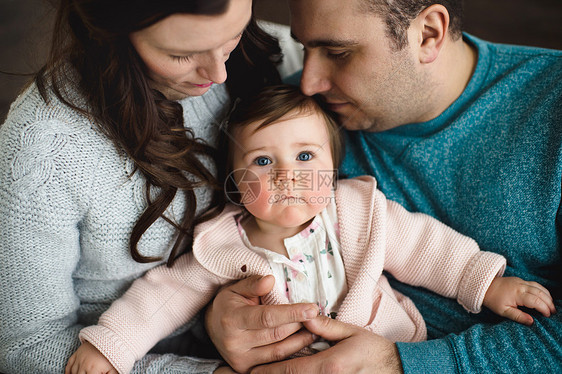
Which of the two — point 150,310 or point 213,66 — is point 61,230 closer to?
point 150,310

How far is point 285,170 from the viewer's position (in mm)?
1198

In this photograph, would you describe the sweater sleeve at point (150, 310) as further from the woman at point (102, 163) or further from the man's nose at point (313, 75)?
the man's nose at point (313, 75)

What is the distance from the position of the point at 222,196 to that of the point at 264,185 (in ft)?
0.72

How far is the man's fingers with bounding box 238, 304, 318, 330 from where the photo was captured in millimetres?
1042

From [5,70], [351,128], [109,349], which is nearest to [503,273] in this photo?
[351,128]

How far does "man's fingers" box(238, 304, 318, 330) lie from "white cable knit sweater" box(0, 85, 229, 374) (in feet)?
0.81

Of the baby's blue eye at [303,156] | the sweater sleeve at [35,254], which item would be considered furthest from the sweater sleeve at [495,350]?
the sweater sleeve at [35,254]

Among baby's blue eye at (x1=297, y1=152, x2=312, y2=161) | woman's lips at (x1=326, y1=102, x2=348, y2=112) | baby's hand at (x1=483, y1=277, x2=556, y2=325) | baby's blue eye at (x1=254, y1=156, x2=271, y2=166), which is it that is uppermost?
woman's lips at (x1=326, y1=102, x2=348, y2=112)

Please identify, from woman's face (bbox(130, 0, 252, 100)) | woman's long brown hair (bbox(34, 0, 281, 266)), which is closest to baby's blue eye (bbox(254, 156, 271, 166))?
woman's long brown hair (bbox(34, 0, 281, 266))

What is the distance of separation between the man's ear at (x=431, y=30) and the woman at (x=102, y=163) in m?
0.49

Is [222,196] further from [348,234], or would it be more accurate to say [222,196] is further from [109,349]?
[109,349]

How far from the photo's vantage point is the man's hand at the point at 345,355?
1072mm

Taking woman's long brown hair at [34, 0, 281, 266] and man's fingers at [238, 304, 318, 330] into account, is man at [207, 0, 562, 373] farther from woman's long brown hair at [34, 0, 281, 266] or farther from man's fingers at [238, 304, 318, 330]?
woman's long brown hair at [34, 0, 281, 266]

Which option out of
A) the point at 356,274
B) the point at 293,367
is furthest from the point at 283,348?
the point at 356,274
